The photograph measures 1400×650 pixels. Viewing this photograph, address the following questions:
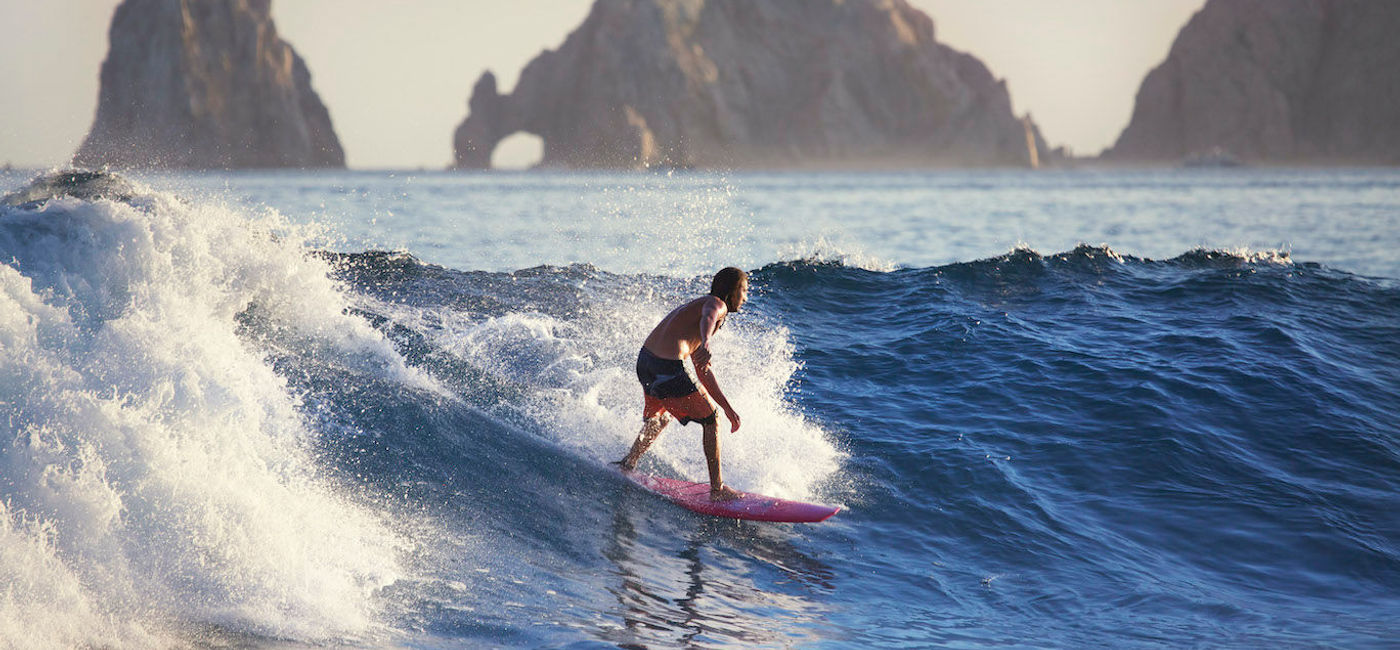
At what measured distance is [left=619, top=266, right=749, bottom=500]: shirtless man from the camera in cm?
769

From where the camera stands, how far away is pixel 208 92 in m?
138

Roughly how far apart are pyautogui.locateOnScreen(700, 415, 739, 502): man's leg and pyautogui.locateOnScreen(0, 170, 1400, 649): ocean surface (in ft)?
0.75

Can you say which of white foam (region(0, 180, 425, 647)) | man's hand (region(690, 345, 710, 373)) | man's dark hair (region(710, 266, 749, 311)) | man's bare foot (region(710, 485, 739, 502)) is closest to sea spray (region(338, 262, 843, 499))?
man's bare foot (region(710, 485, 739, 502))

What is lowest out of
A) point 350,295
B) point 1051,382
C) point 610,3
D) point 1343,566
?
point 1343,566

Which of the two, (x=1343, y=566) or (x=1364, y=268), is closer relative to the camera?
(x=1343, y=566)

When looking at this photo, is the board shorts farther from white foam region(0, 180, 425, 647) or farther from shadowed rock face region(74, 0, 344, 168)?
shadowed rock face region(74, 0, 344, 168)

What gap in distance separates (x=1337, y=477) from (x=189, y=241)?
10.7 metres

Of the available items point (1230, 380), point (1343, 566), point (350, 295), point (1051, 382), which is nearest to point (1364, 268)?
point (1230, 380)

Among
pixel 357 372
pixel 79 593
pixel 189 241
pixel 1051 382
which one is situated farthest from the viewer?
pixel 1051 382

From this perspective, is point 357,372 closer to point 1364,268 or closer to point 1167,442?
point 1167,442

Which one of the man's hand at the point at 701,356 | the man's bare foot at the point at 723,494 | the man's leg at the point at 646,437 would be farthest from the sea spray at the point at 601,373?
the man's hand at the point at 701,356

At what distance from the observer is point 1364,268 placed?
74.4ft

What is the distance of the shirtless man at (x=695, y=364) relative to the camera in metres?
7.69

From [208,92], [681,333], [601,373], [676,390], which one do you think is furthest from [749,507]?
[208,92]
